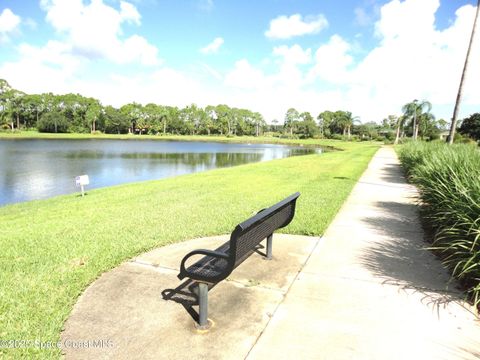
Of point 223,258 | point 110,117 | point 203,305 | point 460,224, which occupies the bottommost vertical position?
point 203,305

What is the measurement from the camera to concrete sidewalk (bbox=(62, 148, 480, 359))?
2764 millimetres

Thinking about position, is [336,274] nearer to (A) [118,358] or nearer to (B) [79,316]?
(A) [118,358]

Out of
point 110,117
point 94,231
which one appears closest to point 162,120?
point 110,117

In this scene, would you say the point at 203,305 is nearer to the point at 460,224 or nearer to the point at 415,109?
the point at 460,224

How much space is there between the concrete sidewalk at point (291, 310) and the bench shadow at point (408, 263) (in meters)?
0.02

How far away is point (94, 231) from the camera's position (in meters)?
6.08

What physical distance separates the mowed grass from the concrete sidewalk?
0.32 metres

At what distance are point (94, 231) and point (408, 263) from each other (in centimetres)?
556

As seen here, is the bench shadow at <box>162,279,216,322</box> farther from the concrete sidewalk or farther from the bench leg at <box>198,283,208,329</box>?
the bench leg at <box>198,283,208,329</box>

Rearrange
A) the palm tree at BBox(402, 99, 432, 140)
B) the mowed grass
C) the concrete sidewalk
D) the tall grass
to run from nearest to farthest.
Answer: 1. the concrete sidewalk
2. the mowed grass
3. the tall grass
4. the palm tree at BBox(402, 99, 432, 140)

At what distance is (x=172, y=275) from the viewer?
4164 mm

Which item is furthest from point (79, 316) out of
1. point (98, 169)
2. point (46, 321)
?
point (98, 169)

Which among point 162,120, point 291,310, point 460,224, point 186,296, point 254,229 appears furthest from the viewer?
point 162,120

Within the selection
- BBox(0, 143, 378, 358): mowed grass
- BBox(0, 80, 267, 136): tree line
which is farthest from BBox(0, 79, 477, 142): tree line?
BBox(0, 143, 378, 358): mowed grass
